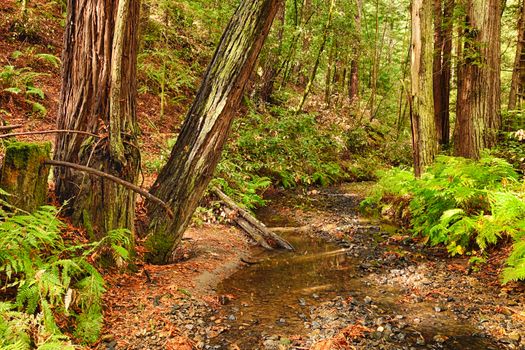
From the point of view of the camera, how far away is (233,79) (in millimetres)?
4293

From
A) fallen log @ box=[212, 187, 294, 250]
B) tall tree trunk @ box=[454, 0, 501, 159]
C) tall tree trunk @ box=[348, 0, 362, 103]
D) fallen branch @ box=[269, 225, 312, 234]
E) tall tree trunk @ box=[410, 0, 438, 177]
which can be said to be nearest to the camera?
fallen log @ box=[212, 187, 294, 250]

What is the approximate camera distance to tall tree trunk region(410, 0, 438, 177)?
318 inches

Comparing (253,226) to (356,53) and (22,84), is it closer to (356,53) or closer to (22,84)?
(22,84)

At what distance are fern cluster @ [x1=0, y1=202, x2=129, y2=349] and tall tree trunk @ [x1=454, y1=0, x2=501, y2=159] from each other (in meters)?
8.37

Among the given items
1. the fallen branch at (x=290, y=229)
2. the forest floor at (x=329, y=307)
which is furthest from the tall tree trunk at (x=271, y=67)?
the forest floor at (x=329, y=307)

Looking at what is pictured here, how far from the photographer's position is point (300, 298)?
4.35 metres

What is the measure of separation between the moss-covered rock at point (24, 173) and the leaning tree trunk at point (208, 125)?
54.6 inches

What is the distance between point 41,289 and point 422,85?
7980 millimetres

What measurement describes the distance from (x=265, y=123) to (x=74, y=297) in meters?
10.9

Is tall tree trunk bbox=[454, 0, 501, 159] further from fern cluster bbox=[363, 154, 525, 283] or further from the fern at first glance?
the fern

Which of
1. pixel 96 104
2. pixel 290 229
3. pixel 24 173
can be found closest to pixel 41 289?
pixel 24 173

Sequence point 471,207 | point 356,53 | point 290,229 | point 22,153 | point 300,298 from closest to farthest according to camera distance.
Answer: point 22,153 < point 300,298 < point 471,207 < point 290,229 < point 356,53

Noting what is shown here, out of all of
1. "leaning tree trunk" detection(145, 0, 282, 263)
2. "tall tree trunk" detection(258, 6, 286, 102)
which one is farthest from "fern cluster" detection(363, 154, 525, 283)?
"tall tree trunk" detection(258, 6, 286, 102)

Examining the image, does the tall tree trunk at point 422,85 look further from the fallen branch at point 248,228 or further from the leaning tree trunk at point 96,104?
the leaning tree trunk at point 96,104
